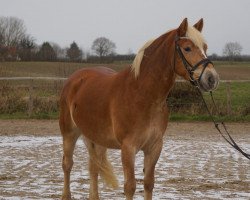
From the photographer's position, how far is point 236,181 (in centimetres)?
603

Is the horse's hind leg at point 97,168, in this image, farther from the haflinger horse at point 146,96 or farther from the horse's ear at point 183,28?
the horse's ear at point 183,28

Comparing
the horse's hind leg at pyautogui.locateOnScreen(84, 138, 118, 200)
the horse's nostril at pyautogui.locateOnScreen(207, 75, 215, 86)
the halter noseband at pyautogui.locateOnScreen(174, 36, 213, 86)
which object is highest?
the halter noseband at pyautogui.locateOnScreen(174, 36, 213, 86)

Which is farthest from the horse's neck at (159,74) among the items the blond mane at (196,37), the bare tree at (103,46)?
the bare tree at (103,46)

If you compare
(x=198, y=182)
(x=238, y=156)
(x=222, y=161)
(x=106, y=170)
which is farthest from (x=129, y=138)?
(x=238, y=156)

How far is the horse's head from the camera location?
3349 millimetres

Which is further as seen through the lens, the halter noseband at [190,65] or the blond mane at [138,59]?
the blond mane at [138,59]

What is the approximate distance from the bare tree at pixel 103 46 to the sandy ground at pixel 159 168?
56.8 meters

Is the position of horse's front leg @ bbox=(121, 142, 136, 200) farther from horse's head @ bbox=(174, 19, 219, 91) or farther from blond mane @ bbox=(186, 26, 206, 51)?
blond mane @ bbox=(186, 26, 206, 51)

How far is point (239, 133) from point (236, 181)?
6.56 m

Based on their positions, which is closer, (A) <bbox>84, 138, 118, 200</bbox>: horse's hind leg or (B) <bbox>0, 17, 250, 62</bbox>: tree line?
(A) <bbox>84, 138, 118, 200</bbox>: horse's hind leg

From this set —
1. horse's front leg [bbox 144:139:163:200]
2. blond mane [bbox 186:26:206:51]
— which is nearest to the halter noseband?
blond mane [bbox 186:26:206:51]

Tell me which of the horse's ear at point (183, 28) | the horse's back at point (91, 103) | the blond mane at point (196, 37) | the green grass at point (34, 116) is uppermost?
the horse's ear at point (183, 28)

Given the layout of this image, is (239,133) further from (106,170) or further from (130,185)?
(130,185)

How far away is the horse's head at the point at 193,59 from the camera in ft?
11.0
